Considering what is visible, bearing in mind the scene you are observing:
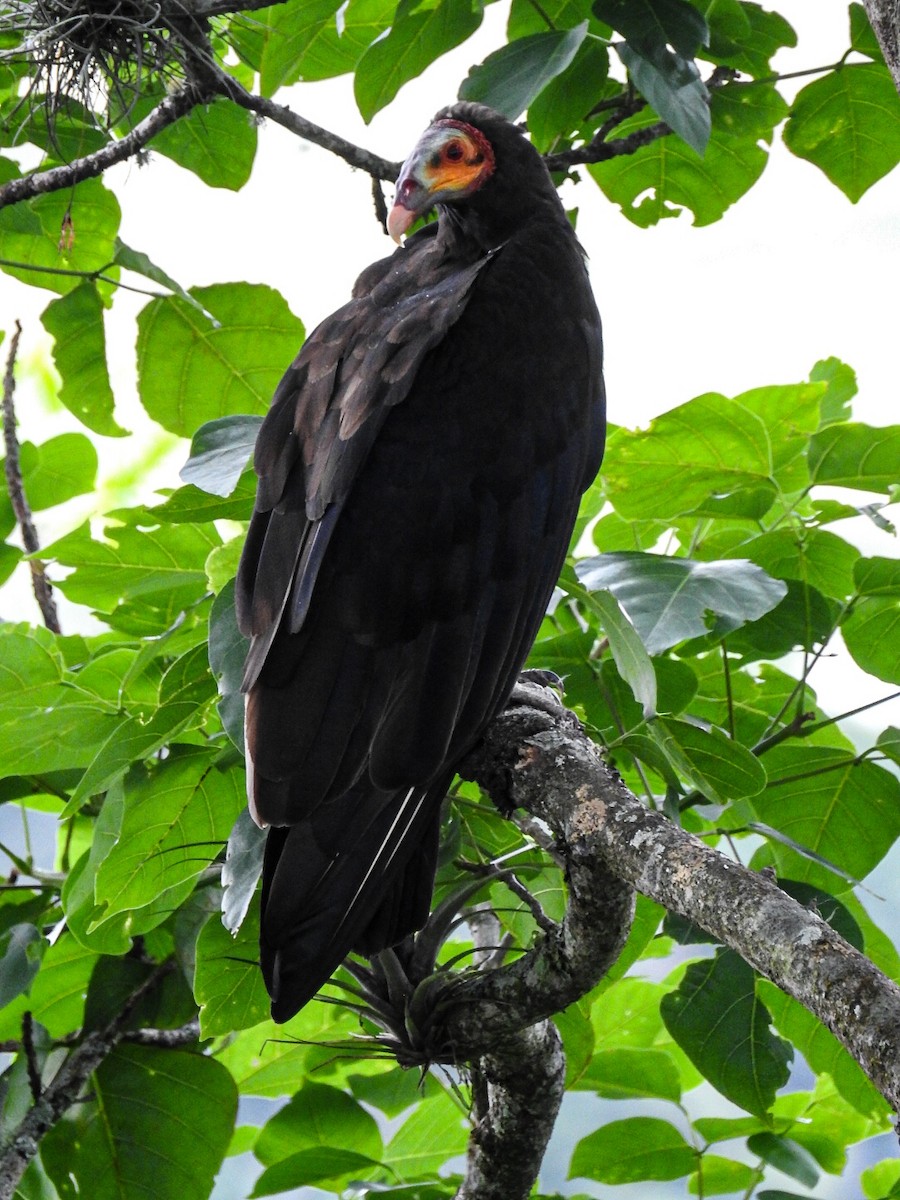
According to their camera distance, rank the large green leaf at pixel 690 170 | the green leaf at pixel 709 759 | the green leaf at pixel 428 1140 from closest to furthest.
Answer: the green leaf at pixel 709 759 < the large green leaf at pixel 690 170 < the green leaf at pixel 428 1140

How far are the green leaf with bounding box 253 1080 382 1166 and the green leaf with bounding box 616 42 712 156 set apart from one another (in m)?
1.43

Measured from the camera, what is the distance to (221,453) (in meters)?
1.38

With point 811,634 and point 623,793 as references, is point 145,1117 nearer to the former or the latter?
point 623,793

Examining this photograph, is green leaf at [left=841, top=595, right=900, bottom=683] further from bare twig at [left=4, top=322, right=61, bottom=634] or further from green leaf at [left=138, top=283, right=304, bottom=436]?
bare twig at [left=4, top=322, right=61, bottom=634]

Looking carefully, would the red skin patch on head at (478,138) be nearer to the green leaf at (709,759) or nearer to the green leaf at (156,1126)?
the green leaf at (709,759)

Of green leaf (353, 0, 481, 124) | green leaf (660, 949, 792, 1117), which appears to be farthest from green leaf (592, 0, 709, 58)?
green leaf (660, 949, 792, 1117)

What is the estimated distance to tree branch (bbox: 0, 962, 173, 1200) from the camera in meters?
1.58

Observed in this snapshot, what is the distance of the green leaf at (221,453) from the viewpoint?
129cm

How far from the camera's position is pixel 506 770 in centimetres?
127

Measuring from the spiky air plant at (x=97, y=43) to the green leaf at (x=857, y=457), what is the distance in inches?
38.6

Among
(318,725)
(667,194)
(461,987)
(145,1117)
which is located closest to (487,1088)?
(461,987)

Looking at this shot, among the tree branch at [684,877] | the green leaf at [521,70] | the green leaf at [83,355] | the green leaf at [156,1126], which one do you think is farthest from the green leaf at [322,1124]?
the green leaf at [521,70]

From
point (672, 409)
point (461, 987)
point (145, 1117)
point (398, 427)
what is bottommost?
point (145, 1117)

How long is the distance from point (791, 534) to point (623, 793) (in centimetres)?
69
